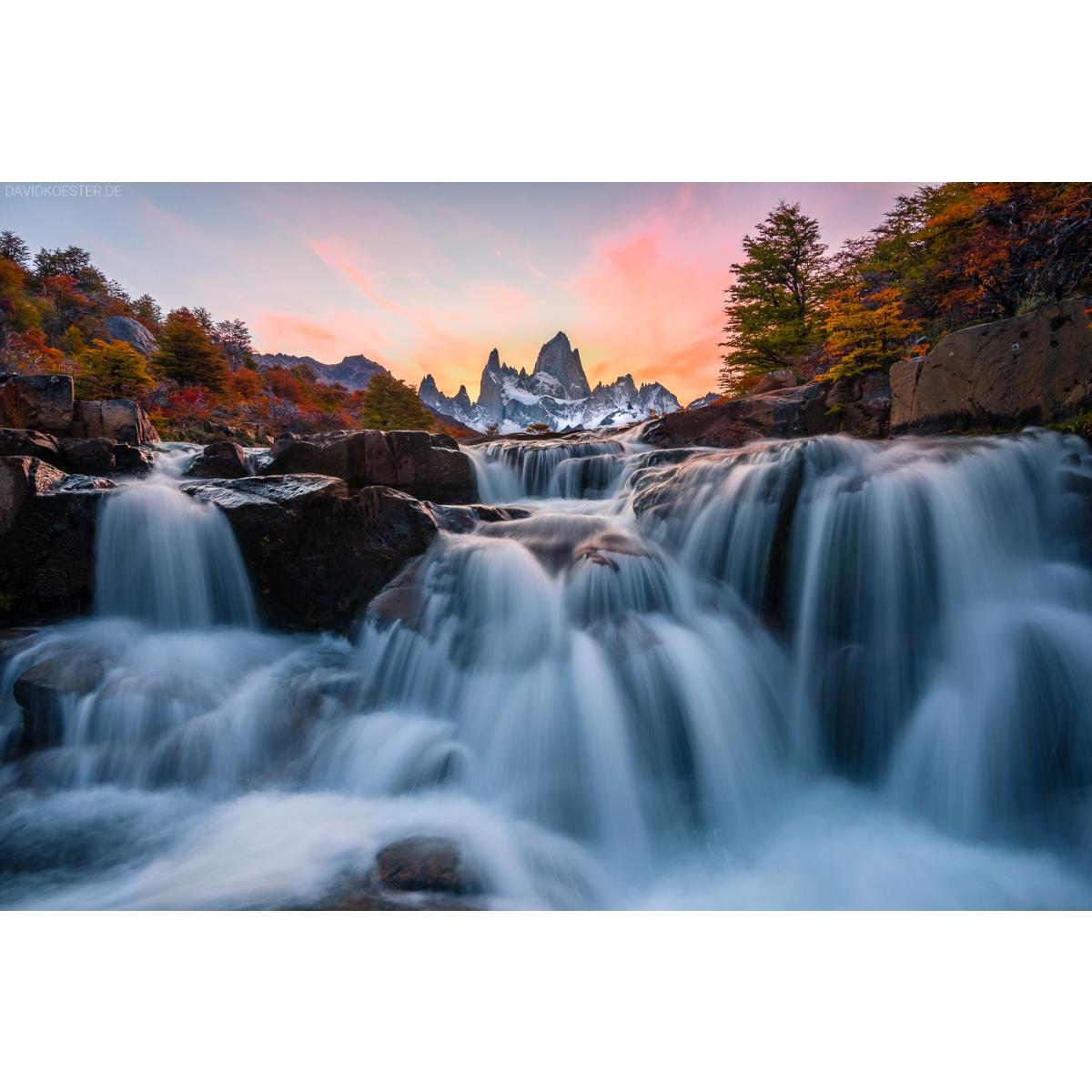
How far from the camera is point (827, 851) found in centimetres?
252

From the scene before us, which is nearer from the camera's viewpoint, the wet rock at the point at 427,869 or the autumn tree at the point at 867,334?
the wet rock at the point at 427,869

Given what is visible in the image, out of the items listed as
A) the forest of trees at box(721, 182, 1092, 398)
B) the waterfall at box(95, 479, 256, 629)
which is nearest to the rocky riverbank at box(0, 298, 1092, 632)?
the waterfall at box(95, 479, 256, 629)

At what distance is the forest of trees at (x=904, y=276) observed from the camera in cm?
504

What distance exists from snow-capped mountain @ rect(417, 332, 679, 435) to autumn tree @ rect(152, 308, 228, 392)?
67.0 meters

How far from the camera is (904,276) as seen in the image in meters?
9.18

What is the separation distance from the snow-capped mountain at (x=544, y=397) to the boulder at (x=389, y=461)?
76420 millimetres

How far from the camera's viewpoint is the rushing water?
95.4 inches

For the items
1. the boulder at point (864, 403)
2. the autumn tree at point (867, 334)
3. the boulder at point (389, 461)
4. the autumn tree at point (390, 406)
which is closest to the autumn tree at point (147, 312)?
the autumn tree at point (390, 406)

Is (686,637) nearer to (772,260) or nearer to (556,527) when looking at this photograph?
(556,527)

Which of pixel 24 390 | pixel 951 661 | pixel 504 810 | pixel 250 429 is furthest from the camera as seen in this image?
pixel 250 429

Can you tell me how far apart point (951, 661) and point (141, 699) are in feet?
18.5

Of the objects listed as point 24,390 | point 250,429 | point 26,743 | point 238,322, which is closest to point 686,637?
point 26,743

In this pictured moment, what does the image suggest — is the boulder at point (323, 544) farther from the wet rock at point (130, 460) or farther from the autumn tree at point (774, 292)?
the autumn tree at point (774, 292)

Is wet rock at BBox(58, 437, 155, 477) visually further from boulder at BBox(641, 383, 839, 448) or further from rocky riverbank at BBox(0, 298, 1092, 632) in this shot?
boulder at BBox(641, 383, 839, 448)
